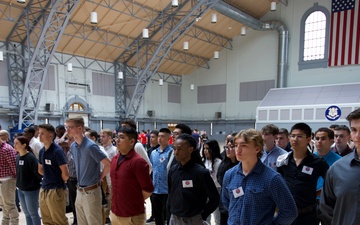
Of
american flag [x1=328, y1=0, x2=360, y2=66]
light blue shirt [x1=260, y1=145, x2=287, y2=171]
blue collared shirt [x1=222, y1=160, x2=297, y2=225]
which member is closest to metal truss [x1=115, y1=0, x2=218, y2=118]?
american flag [x1=328, y1=0, x2=360, y2=66]

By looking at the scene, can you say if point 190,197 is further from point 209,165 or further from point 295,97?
point 295,97

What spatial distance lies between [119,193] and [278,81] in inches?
770

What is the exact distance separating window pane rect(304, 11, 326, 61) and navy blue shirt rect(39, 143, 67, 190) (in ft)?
63.4

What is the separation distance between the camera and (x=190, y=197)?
2521mm

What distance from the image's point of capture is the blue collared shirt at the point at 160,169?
153 inches

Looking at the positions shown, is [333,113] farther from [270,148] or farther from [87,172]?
[87,172]

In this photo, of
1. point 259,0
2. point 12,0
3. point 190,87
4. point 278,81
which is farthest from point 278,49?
point 12,0

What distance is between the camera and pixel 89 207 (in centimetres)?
323

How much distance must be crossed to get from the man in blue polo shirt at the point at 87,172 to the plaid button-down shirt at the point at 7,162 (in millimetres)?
1619

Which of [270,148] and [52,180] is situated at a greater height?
[270,148]

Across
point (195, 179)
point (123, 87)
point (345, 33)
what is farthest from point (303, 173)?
point (123, 87)

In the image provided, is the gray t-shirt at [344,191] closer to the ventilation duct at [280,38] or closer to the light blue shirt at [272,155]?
the light blue shirt at [272,155]

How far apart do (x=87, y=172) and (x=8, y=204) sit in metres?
1.84

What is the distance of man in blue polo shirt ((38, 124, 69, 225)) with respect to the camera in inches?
135
